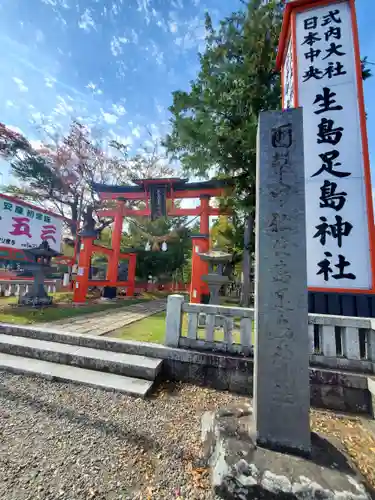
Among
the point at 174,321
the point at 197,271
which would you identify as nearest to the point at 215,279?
the point at 197,271

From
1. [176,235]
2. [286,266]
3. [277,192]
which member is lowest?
[286,266]

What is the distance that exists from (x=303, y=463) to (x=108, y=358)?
113 inches

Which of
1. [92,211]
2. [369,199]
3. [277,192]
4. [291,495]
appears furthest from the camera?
[92,211]

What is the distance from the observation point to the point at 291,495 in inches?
60.7

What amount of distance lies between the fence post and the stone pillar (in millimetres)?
1823

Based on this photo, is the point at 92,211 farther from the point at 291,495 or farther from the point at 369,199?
the point at 291,495

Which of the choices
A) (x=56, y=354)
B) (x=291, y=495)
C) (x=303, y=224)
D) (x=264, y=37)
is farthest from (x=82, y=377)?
(x=264, y=37)

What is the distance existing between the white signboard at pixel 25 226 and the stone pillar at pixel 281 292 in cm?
958

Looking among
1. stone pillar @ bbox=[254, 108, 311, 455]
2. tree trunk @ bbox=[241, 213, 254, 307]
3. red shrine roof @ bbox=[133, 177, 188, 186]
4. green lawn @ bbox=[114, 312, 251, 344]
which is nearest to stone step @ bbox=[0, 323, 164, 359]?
green lawn @ bbox=[114, 312, 251, 344]

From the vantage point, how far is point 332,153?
178 inches

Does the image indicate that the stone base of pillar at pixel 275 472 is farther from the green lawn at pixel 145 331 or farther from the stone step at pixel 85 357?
the green lawn at pixel 145 331

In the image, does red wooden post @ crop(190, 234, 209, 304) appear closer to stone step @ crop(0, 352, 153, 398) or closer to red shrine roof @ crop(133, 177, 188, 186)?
red shrine roof @ crop(133, 177, 188, 186)

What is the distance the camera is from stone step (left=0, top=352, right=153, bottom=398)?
3199 mm

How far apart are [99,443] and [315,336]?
9.97 ft
